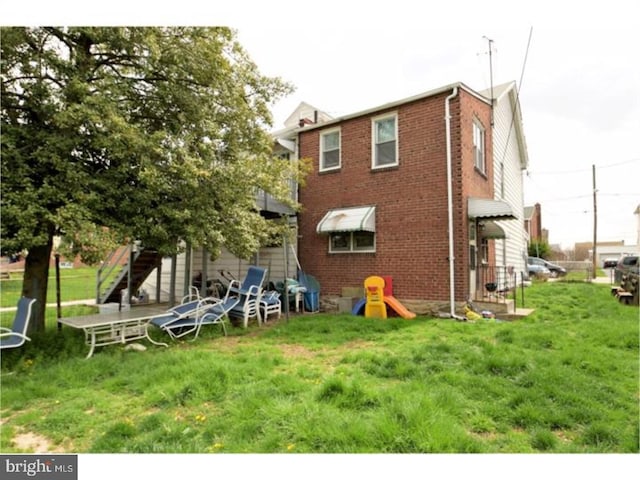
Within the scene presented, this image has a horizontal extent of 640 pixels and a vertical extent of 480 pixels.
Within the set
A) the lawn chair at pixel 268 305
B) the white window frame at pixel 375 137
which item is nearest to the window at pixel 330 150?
the white window frame at pixel 375 137

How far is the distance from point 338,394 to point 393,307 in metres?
5.69

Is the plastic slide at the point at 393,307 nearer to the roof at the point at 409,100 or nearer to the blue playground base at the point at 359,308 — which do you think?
the blue playground base at the point at 359,308

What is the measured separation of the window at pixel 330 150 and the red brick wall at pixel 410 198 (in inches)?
12.2

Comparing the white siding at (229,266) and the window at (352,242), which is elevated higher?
the window at (352,242)

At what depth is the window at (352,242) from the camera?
10727 mm

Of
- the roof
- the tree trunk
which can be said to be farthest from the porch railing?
the tree trunk

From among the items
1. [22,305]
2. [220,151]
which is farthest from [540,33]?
[22,305]

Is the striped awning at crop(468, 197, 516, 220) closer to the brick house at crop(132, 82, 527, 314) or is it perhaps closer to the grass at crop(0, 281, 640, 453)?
the brick house at crop(132, 82, 527, 314)

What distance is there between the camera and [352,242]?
1109 cm

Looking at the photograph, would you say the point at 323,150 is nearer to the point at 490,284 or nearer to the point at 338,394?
the point at 490,284

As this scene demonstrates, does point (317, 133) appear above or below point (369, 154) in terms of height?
above

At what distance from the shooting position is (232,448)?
10.2 feet

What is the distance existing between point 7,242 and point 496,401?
6818mm

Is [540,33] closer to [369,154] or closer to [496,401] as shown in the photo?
[496,401]
